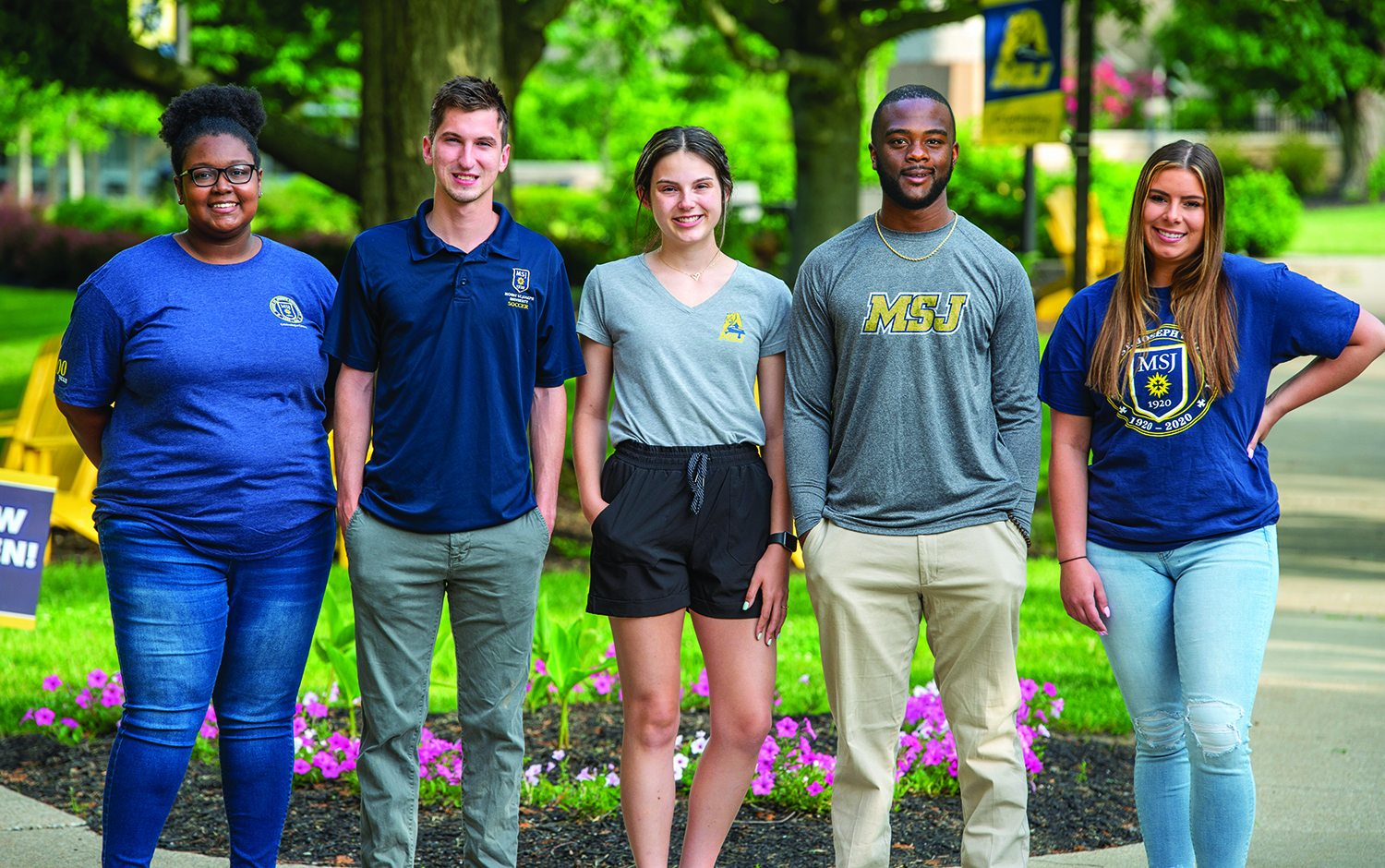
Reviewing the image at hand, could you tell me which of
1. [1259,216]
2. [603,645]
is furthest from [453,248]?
[1259,216]

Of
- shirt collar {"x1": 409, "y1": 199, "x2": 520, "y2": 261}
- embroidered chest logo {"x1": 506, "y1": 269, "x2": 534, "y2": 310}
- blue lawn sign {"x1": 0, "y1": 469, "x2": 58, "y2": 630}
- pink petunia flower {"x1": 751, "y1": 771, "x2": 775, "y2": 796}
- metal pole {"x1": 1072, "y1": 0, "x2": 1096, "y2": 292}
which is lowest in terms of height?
pink petunia flower {"x1": 751, "y1": 771, "x2": 775, "y2": 796}

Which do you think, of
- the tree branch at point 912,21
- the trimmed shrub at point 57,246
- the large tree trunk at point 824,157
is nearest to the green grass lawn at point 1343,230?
the large tree trunk at point 824,157

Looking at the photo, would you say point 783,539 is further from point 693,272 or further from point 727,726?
point 693,272

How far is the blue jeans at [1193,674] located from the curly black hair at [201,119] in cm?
228

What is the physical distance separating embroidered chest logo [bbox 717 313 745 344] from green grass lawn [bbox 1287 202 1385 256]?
24.7 meters

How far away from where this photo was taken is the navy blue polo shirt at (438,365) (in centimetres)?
316

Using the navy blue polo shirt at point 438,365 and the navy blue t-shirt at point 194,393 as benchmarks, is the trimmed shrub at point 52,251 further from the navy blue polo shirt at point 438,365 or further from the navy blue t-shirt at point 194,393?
the navy blue polo shirt at point 438,365

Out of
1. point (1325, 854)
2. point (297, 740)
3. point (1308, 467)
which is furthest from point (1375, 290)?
point (297, 740)

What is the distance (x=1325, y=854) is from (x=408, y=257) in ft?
10.2

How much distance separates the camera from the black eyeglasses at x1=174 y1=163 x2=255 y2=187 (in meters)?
3.13

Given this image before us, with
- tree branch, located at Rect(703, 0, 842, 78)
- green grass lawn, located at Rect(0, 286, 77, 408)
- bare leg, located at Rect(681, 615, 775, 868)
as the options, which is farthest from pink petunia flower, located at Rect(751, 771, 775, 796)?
green grass lawn, located at Rect(0, 286, 77, 408)

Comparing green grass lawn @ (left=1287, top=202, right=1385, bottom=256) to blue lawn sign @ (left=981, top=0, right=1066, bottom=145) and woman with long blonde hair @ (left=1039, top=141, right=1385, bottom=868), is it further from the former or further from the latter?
woman with long blonde hair @ (left=1039, top=141, right=1385, bottom=868)

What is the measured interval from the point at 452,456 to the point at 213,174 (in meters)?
0.85

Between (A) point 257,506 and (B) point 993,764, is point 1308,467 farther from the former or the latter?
(A) point 257,506
